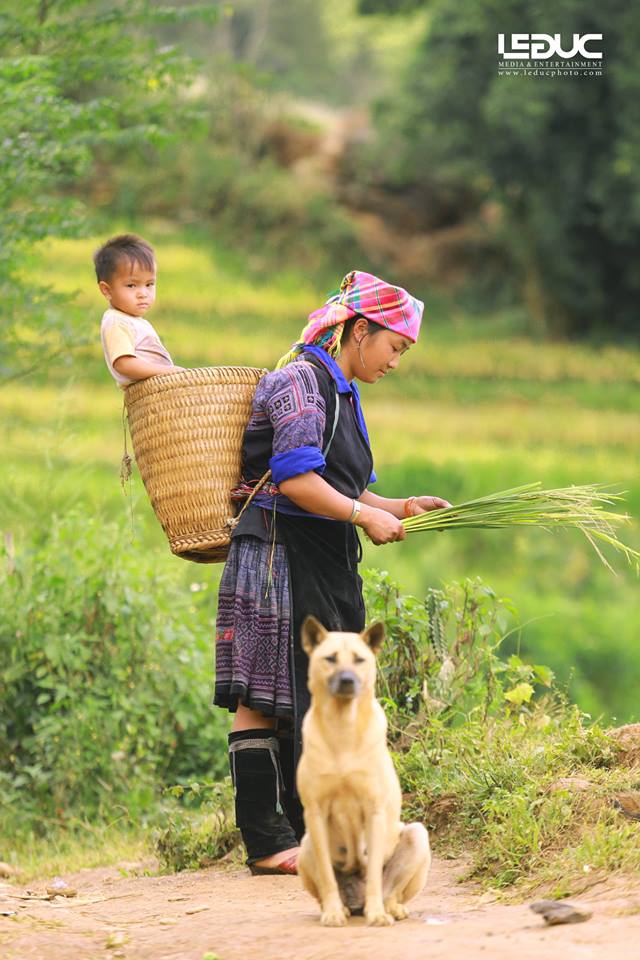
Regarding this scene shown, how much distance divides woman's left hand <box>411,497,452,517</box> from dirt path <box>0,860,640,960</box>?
129 centimetres

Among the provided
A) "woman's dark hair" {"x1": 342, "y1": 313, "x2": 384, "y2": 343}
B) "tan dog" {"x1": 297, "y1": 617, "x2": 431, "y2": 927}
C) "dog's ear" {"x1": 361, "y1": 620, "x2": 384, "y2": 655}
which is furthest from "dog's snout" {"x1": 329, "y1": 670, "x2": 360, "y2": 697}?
"woman's dark hair" {"x1": 342, "y1": 313, "x2": 384, "y2": 343}

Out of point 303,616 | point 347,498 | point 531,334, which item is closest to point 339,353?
point 347,498

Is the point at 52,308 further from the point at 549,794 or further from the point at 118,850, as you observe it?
the point at 549,794

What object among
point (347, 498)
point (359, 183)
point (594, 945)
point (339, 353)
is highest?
point (359, 183)

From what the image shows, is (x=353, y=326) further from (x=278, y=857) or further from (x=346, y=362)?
(x=278, y=857)

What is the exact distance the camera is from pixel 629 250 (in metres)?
27.9

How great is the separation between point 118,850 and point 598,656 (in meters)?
8.36

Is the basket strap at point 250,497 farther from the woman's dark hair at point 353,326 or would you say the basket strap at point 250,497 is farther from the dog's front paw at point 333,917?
the dog's front paw at point 333,917

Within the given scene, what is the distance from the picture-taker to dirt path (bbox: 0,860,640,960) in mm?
3580

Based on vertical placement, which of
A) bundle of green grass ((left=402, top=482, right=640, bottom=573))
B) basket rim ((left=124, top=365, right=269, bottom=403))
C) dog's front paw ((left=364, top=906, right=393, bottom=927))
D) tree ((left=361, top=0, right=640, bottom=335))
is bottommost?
dog's front paw ((left=364, top=906, right=393, bottom=927))

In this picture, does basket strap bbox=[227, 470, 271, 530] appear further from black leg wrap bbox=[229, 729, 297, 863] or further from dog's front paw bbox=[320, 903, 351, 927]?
dog's front paw bbox=[320, 903, 351, 927]

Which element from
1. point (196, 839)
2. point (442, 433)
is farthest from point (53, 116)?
point (442, 433)

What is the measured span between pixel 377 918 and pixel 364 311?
199 cm

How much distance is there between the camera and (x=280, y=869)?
4969 mm
